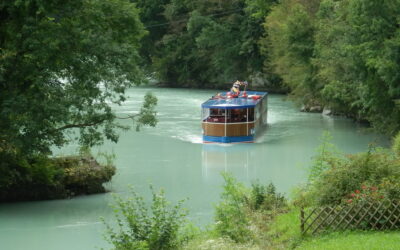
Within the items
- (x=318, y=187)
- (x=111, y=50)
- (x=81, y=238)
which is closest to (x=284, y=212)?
(x=318, y=187)

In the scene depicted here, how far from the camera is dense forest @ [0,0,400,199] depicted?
23.7m

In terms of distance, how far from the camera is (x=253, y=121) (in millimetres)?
44438

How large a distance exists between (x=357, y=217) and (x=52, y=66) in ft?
41.6

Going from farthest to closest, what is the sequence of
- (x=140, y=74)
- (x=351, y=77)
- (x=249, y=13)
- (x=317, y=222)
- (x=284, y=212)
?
(x=249, y=13)
(x=351, y=77)
(x=140, y=74)
(x=284, y=212)
(x=317, y=222)

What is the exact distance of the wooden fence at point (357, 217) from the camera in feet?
49.1

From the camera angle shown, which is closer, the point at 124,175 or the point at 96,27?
the point at 96,27

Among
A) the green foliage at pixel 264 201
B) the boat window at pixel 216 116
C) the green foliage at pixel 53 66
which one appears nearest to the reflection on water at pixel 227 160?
the boat window at pixel 216 116

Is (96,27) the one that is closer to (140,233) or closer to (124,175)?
(124,175)

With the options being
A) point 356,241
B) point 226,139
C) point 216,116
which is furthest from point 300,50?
point 356,241

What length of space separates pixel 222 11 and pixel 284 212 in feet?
209

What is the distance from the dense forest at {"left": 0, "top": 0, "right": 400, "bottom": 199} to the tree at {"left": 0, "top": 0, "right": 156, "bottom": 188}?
0.03m

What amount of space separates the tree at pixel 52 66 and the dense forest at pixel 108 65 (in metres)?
0.03

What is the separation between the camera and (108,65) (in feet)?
85.0

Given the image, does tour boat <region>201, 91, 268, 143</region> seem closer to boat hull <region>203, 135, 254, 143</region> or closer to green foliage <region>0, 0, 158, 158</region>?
boat hull <region>203, 135, 254, 143</region>
